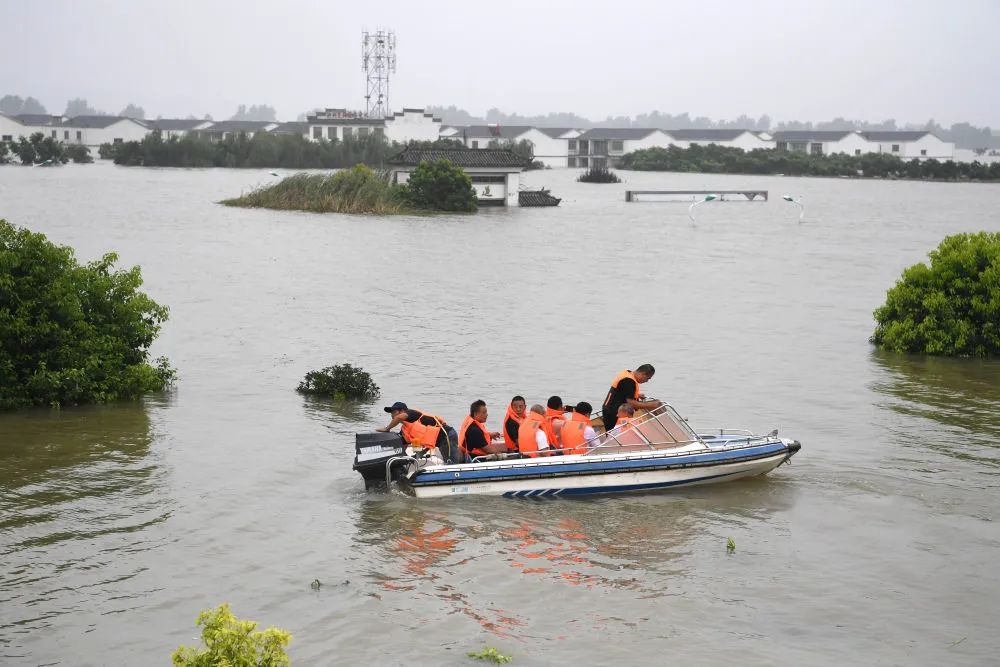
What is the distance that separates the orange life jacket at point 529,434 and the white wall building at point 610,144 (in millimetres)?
138131

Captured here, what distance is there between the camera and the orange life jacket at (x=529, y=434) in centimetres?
1505

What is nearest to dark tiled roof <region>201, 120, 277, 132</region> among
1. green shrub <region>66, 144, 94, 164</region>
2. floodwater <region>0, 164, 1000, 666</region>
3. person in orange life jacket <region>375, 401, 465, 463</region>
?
green shrub <region>66, 144, 94, 164</region>

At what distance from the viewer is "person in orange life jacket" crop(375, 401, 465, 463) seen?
14.8 metres

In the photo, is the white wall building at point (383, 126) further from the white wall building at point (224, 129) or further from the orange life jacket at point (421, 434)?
the orange life jacket at point (421, 434)

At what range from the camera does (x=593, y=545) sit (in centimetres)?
1352

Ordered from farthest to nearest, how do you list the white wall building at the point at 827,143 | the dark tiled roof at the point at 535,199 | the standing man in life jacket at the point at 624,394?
the white wall building at the point at 827,143 < the dark tiled roof at the point at 535,199 < the standing man in life jacket at the point at 624,394

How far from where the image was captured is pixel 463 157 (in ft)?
208

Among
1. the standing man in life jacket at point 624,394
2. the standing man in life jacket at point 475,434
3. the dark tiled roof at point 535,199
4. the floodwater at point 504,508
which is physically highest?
the dark tiled roof at point 535,199

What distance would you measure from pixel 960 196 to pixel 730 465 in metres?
82.1

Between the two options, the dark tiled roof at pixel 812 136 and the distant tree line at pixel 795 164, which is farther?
the dark tiled roof at pixel 812 136

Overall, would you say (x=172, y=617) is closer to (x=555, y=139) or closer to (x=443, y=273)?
(x=443, y=273)

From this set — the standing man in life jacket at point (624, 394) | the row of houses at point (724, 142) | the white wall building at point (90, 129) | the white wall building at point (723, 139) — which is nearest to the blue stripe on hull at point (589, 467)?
the standing man in life jacket at point (624, 394)

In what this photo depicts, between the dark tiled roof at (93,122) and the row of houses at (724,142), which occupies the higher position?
the dark tiled roof at (93,122)

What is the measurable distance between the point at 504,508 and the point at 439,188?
47.0 m
